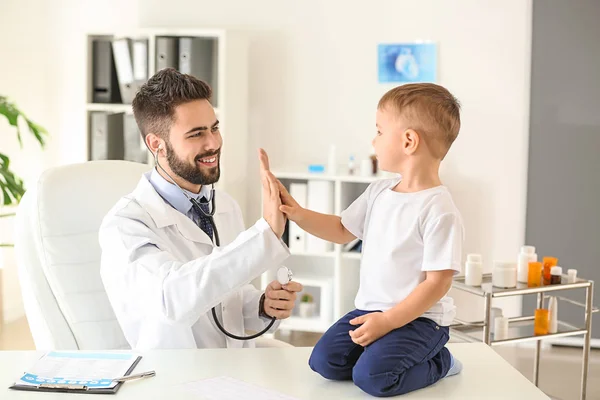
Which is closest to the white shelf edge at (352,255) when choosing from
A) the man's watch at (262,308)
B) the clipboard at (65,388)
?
the man's watch at (262,308)

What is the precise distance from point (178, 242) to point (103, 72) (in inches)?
97.8

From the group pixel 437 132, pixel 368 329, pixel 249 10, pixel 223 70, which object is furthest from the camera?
pixel 249 10

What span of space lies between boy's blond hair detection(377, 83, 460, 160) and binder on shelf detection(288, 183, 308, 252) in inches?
94.5

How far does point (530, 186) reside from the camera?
4.17 meters

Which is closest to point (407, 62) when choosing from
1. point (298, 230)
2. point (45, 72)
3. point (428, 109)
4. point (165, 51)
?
point (298, 230)

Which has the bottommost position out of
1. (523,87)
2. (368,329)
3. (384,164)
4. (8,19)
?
(368,329)

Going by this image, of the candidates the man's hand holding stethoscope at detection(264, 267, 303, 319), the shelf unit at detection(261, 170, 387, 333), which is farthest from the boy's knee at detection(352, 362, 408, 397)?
the shelf unit at detection(261, 170, 387, 333)

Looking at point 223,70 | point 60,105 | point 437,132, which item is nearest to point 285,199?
point 437,132

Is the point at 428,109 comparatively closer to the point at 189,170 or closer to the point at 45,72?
the point at 189,170

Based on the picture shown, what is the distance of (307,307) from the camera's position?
4121mm

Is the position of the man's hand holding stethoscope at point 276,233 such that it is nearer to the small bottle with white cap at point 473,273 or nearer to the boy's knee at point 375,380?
the boy's knee at point 375,380

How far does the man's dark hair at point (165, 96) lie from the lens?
204 cm

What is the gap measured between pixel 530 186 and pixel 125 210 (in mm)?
2729

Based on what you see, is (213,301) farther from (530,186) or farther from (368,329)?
(530,186)
